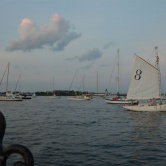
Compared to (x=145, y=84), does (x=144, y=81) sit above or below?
above

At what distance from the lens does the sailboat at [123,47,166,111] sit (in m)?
52.5

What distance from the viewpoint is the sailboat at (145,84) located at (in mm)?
52469

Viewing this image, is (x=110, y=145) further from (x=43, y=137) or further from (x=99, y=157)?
(x=43, y=137)

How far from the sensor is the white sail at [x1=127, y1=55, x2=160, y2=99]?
52688 mm

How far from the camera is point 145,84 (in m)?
53.2

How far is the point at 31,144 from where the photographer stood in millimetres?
18344

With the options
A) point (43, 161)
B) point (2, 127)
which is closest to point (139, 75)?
point (43, 161)

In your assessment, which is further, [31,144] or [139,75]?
[139,75]

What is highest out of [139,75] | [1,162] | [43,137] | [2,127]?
[139,75]

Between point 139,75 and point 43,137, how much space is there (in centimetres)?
3570

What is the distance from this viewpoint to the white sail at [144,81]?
52.7 metres

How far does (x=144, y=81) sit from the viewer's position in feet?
175

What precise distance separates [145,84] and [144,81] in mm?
607

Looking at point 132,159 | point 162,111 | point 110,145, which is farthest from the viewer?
point 162,111
